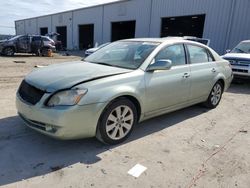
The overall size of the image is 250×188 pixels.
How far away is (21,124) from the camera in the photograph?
435 cm

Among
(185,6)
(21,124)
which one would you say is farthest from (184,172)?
(185,6)

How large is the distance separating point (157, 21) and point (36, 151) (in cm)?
1909

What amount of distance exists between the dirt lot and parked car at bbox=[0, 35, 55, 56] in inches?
550

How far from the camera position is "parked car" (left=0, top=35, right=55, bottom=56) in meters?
17.2

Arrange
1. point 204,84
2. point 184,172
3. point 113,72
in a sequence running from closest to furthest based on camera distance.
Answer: point 184,172 < point 113,72 < point 204,84

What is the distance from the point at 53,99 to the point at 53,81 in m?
0.31

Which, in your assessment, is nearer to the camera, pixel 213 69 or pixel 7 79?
pixel 213 69

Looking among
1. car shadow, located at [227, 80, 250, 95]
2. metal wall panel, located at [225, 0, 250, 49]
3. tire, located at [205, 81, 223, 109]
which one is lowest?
car shadow, located at [227, 80, 250, 95]

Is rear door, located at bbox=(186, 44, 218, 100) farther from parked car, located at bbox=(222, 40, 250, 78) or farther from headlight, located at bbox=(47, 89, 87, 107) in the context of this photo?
parked car, located at bbox=(222, 40, 250, 78)

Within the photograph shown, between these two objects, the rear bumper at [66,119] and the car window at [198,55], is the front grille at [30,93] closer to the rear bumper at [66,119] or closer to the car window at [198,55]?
the rear bumper at [66,119]

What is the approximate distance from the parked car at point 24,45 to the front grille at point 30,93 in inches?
595

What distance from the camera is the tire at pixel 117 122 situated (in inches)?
138

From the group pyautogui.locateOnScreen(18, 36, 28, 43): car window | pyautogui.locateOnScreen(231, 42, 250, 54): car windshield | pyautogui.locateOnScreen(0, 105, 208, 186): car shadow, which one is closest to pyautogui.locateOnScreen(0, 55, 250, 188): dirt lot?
pyautogui.locateOnScreen(0, 105, 208, 186): car shadow

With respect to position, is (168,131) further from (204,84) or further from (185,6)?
(185,6)
